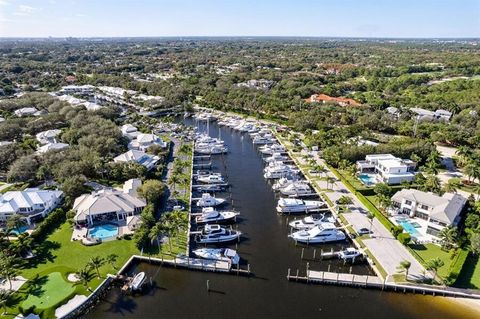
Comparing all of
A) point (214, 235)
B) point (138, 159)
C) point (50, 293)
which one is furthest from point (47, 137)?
point (214, 235)

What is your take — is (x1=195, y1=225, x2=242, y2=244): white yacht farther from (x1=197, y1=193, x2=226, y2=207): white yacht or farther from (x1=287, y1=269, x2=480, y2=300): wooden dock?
(x1=287, y1=269, x2=480, y2=300): wooden dock

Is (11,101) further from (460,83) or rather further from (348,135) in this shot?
(460,83)

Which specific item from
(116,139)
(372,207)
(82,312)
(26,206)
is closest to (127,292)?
(82,312)

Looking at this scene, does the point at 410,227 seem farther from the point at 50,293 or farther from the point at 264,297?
the point at 50,293

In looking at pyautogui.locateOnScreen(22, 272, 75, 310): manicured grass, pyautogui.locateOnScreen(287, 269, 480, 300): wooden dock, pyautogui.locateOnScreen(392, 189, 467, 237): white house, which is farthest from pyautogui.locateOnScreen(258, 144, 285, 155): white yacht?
pyautogui.locateOnScreen(22, 272, 75, 310): manicured grass

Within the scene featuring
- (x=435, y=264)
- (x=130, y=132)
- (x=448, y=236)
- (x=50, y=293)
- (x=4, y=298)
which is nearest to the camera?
(x=4, y=298)
